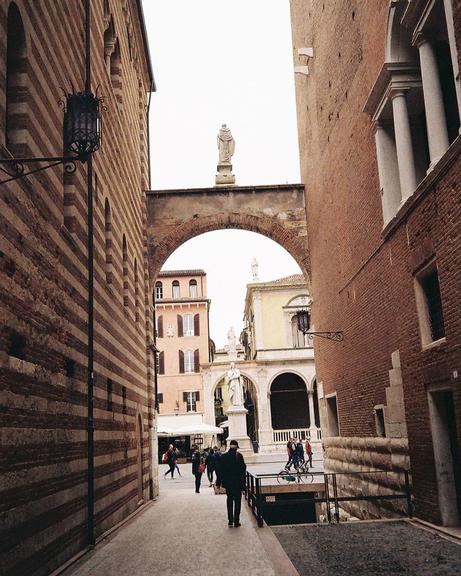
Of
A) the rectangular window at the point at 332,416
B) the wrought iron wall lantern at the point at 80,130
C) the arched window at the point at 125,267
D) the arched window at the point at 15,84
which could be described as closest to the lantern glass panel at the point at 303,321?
the rectangular window at the point at 332,416

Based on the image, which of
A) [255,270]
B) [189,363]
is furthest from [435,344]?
[189,363]

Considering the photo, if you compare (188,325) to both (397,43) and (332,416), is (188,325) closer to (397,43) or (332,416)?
(332,416)

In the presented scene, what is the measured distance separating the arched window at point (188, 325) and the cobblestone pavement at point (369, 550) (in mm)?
46926

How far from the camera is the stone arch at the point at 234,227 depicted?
22.5 m

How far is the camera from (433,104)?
10047 millimetres

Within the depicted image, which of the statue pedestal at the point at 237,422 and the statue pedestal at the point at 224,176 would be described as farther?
the statue pedestal at the point at 237,422

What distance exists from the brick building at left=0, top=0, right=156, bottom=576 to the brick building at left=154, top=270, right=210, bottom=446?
4082 centimetres

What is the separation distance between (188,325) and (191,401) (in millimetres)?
6376

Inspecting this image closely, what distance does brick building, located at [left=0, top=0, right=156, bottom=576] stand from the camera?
22.4 feet

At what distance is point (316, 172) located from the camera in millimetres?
20297

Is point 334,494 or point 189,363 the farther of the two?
point 189,363

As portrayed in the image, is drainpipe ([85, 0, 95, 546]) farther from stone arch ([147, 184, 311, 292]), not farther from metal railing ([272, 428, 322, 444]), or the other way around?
metal railing ([272, 428, 322, 444])

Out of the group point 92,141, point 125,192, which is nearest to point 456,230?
point 92,141

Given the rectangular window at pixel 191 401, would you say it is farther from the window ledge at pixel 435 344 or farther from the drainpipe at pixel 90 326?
the window ledge at pixel 435 344
